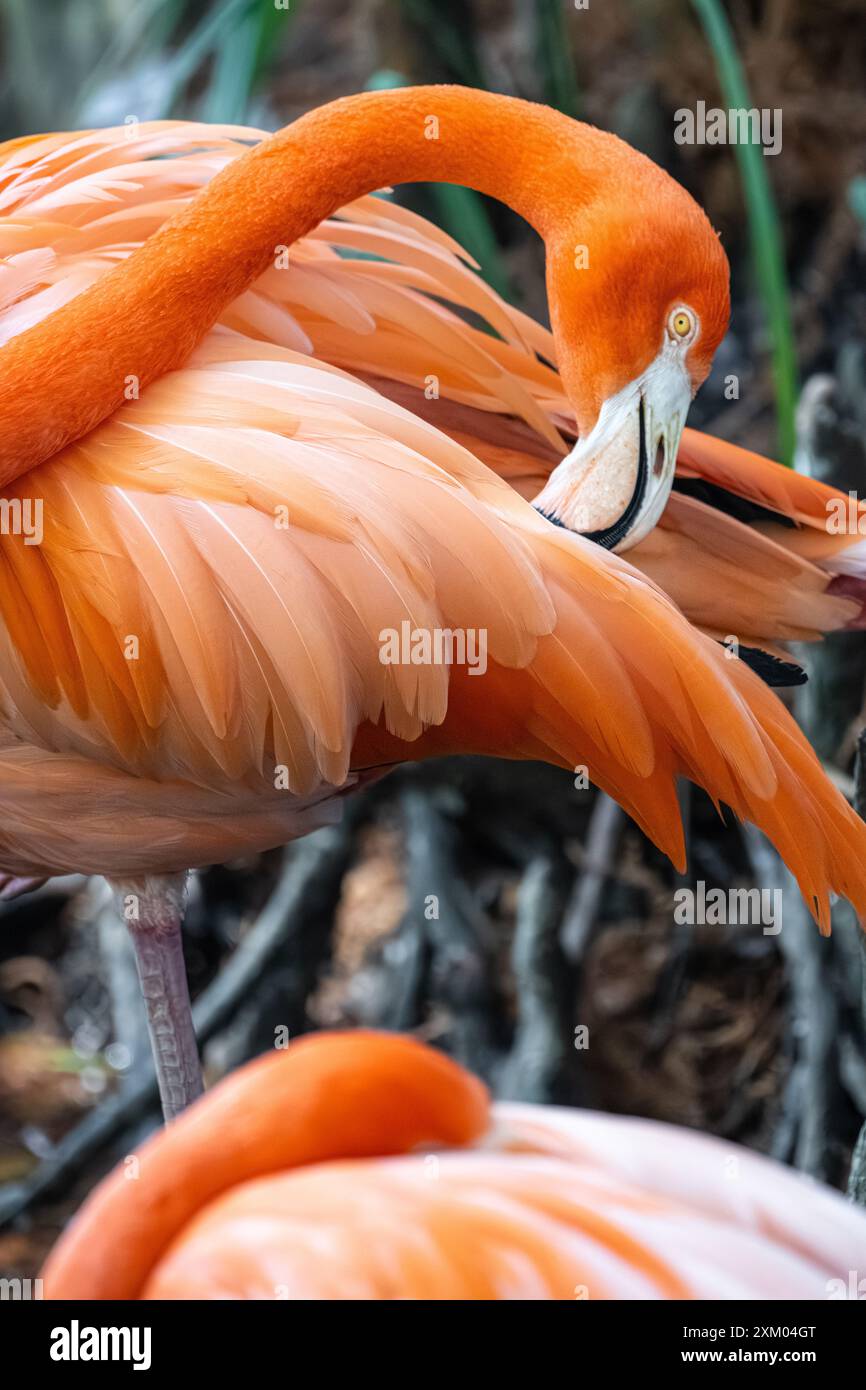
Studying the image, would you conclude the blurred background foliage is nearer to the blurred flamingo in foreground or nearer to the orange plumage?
the orange plumage

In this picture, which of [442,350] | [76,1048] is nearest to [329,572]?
[442,350]

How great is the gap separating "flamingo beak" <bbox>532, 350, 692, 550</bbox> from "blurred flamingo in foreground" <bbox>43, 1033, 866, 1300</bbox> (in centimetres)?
58

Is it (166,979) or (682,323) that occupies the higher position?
(682,323)

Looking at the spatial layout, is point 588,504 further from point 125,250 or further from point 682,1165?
point 682,1165

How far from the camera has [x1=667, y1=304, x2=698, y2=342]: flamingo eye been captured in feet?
4.50

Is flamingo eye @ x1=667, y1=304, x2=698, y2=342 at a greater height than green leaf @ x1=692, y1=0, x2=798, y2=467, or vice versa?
green leaf @ x1=692, y1=0, x2=798, y2=467

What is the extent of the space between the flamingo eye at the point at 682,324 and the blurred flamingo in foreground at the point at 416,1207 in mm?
735

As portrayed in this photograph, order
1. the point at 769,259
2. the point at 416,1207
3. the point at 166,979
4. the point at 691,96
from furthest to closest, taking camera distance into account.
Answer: the point at 691,96, the point at 769,259, the point at 166,979, the point at 416,1207

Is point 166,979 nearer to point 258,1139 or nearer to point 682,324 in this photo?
point 258,1139

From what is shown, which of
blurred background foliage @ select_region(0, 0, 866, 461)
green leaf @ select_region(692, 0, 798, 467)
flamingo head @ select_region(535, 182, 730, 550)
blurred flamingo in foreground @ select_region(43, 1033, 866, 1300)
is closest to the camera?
blurred flamingo in foreground @ select_region(43, 1033, 866, 1300)

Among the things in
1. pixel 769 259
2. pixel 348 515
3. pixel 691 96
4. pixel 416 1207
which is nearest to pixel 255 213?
pixel 348 515

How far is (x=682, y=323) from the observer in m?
1.38

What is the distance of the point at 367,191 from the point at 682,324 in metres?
0.32

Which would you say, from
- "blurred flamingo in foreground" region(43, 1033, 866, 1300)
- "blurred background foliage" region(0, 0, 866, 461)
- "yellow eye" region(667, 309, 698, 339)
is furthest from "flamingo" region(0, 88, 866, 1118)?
"blurred background foliage" region(0, 0, 866, 461)
